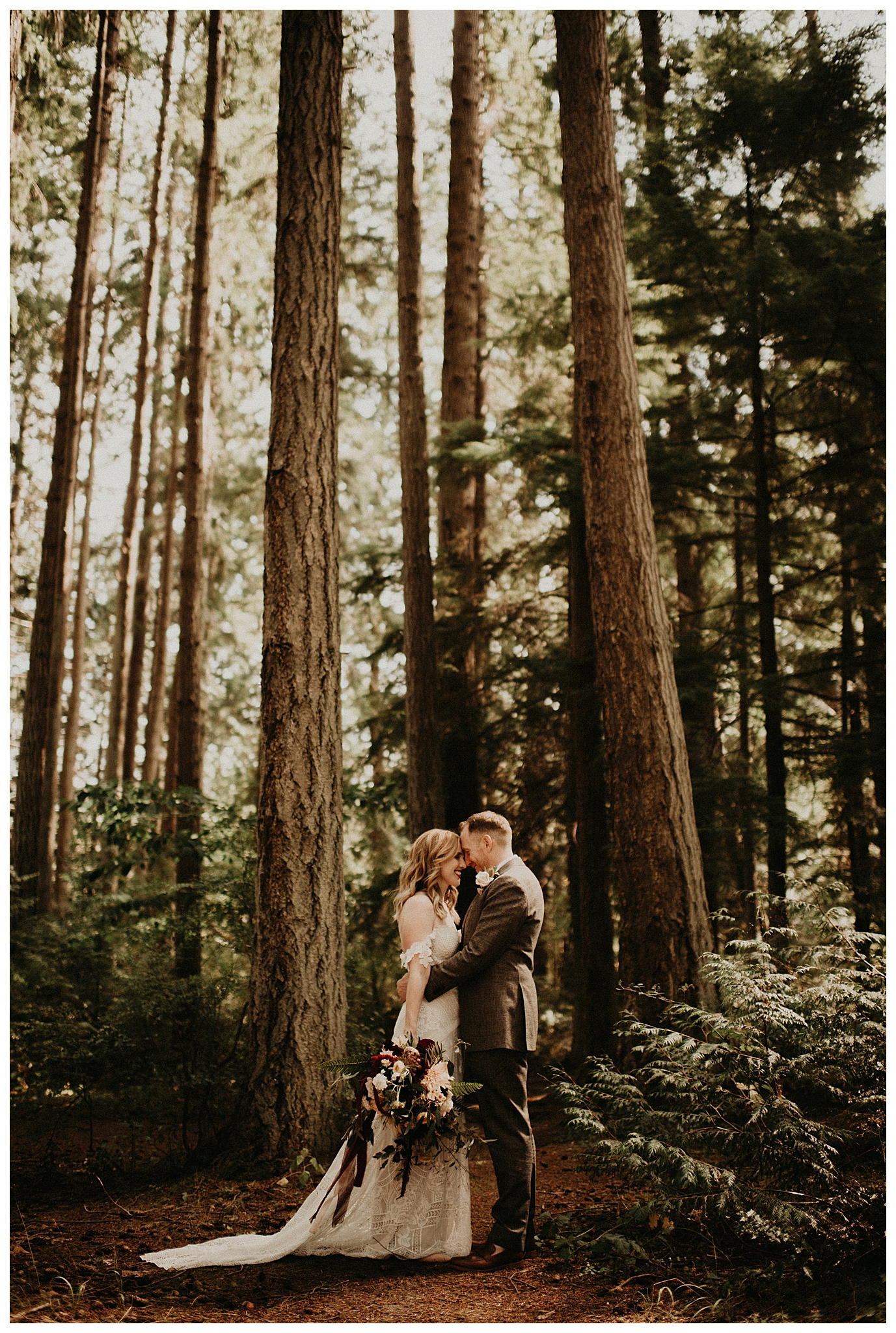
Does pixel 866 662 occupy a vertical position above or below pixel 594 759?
above

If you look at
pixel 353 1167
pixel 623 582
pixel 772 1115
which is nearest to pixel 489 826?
pixel 353 1167

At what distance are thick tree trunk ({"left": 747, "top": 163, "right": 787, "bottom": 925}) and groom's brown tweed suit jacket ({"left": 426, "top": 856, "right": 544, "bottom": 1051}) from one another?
4447 mm

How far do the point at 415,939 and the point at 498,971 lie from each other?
45 cm

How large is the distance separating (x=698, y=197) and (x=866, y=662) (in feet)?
18.0

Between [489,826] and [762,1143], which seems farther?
[489,826]

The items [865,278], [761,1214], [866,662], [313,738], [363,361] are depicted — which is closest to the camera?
[761,1214]

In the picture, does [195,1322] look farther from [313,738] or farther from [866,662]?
[866,662]

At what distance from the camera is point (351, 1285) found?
13.3 feet

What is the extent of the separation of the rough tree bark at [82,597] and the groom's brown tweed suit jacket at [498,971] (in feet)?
39.0

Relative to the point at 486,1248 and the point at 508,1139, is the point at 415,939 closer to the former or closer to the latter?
the point at 508,1139

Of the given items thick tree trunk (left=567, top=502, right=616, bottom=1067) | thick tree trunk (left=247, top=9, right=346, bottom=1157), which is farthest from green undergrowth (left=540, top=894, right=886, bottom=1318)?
thick tree trunk (left=567, top=502, right=616, bottom=1067)

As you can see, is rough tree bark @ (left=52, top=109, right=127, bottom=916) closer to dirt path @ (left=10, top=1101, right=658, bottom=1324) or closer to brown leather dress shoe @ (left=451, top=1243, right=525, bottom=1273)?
dirt path @ (left=10, top=1101, right=658, bottom=1324)

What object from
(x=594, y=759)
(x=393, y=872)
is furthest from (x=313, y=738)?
(x=393, y=872)

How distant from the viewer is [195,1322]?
3754mm
